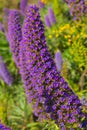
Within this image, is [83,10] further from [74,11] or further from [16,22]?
[16,22]

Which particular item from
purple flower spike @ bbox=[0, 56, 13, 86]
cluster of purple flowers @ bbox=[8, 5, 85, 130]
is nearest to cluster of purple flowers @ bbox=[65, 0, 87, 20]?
purple flower spike @ bbox=[0, 56, 13, 86]

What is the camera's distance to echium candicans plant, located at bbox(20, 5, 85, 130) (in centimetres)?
364

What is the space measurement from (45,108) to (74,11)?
6.21 ft

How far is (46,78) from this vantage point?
3.70 meters

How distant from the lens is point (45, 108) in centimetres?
406

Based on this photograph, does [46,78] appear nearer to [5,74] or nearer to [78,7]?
[5,74]

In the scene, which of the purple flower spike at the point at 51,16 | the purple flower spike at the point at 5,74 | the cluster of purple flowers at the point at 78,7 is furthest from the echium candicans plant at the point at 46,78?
the purple flower spike at the point at 51,16

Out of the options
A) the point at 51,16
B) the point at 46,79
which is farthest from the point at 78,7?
the point at 46,79

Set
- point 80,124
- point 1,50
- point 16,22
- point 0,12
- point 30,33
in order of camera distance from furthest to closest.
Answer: point 0,12, point 1,50, point 16,22, point 80,124, point 30,33

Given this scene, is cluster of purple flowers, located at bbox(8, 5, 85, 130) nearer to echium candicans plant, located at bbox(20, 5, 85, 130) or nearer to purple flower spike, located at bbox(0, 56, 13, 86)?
echium candicans plant, located at bbox(20, 5, 85, 130)

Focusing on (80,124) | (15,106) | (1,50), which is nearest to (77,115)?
(80,124)

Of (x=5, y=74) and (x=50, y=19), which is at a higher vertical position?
(x=50, y=19)

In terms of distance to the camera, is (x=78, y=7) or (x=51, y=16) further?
(x=51, y=16)

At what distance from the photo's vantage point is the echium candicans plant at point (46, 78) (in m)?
3.64
